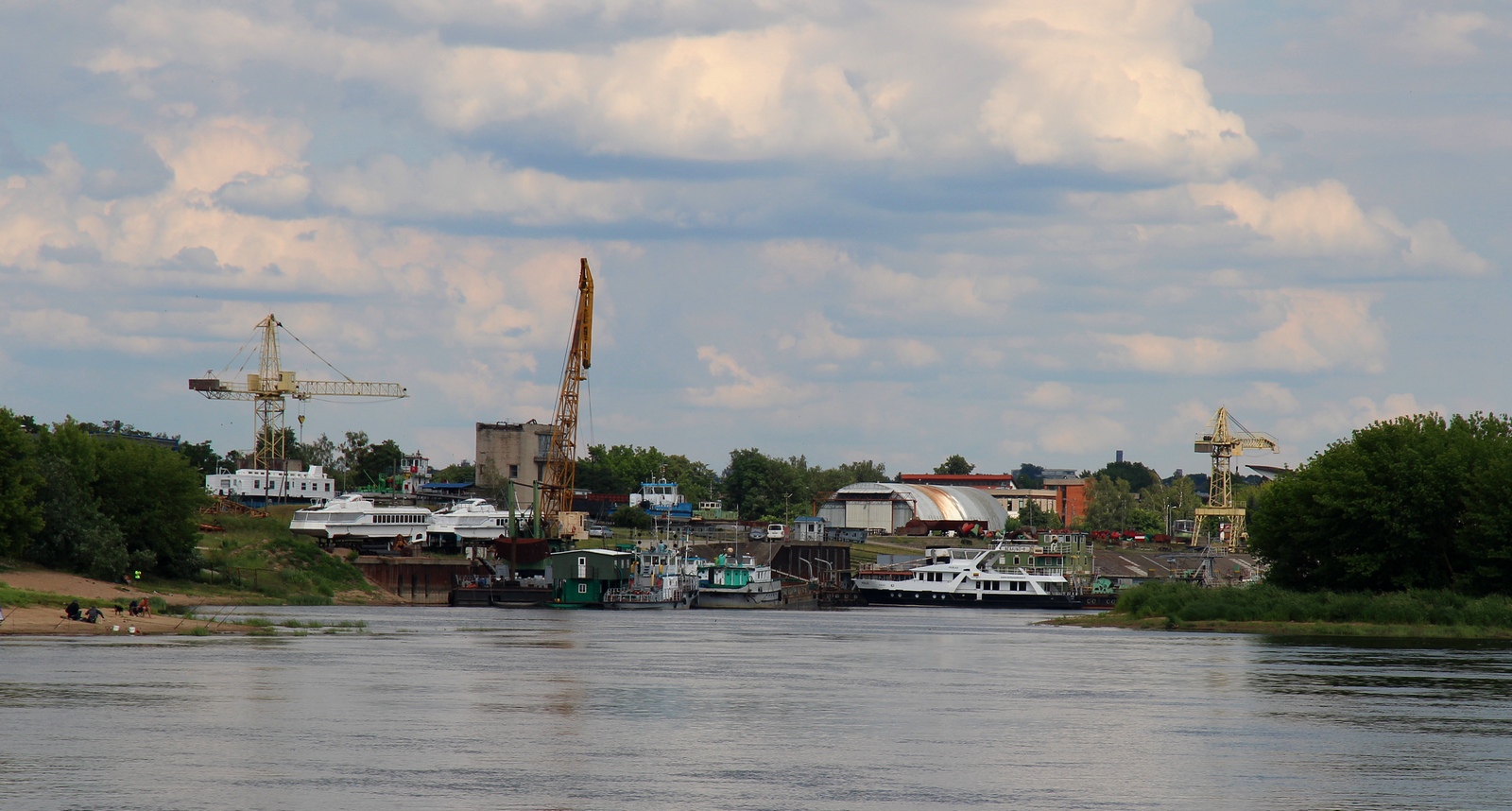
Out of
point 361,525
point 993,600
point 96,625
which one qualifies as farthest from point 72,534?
point 993,600

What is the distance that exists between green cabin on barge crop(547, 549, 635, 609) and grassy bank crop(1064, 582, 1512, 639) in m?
40.9

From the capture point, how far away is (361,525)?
13812 cm

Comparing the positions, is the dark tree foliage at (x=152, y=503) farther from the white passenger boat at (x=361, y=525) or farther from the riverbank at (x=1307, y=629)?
the riverbank at (x=1307, y=629)

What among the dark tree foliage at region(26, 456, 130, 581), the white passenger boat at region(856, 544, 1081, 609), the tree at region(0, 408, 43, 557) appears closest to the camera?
the tree at region(0, 408, 43, 557)

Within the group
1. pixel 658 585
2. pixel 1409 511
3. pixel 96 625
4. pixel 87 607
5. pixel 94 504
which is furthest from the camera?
pixel 658 585

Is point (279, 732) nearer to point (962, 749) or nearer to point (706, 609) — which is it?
point (962, 749)

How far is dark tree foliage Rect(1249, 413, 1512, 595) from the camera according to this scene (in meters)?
85.9

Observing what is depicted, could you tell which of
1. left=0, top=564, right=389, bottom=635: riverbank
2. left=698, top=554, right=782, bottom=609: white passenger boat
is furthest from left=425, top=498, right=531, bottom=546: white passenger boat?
left=0, top=564, right=389, bottom=635: riverbank

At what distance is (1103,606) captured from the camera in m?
149

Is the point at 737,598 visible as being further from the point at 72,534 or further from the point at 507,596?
the point at 72,534

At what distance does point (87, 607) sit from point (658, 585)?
57487mm

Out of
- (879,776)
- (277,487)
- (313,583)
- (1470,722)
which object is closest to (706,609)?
(313,583)

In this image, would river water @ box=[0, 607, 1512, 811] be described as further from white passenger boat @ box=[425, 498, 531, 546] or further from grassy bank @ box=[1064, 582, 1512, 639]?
white passenger boat @ box=[425, 498, 531, 546]

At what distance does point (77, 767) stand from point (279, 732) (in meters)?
7.00
